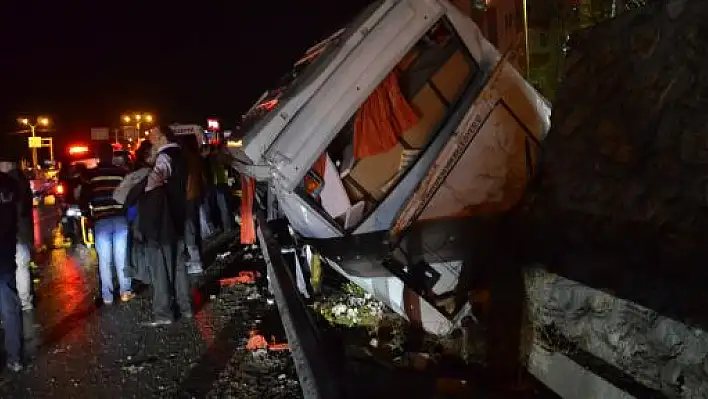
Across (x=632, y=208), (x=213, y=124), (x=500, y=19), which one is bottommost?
(x=213, y=124)

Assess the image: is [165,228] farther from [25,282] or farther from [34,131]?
[34,131]

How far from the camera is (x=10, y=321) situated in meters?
5.71

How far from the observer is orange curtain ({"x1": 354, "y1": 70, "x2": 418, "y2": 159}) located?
5.05 m

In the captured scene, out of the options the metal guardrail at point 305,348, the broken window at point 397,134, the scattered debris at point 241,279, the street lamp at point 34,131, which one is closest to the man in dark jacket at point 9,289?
the metal guardrail at point 305,348

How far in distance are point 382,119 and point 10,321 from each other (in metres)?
3.98

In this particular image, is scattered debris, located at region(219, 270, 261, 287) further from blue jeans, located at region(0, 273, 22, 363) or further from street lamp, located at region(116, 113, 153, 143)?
street lamp, located at region(116, 113, 153, 143)

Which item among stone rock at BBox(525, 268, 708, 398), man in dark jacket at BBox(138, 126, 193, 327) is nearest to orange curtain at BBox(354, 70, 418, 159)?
stone rock at BBox(525, 268, 708, 398)

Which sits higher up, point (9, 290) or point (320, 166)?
point (320, 166)

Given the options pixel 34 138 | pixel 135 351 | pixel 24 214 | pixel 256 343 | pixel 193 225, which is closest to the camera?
pixel 256 343

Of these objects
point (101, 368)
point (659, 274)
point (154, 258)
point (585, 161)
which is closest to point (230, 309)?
point (154, 258)

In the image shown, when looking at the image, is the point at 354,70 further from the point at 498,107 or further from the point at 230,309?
the point at 230,309

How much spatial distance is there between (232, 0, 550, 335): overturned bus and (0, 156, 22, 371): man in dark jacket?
8.38 ft

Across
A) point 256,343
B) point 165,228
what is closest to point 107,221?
point 165,228

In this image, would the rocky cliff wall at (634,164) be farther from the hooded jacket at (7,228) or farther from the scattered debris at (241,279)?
the scattered debris at (241,279)
